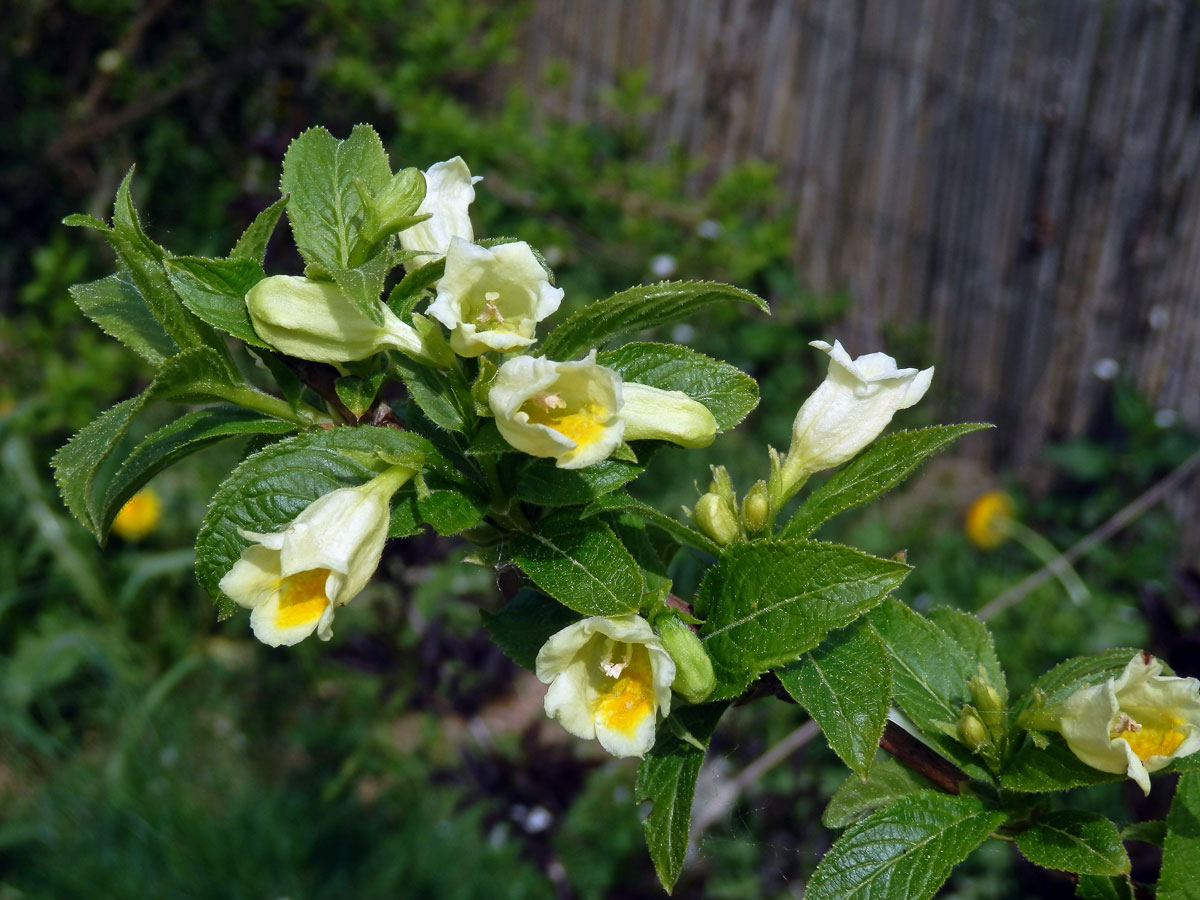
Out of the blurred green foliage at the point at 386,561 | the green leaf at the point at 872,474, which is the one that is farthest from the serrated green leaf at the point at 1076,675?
the blurred green foliage at the point at 386,561

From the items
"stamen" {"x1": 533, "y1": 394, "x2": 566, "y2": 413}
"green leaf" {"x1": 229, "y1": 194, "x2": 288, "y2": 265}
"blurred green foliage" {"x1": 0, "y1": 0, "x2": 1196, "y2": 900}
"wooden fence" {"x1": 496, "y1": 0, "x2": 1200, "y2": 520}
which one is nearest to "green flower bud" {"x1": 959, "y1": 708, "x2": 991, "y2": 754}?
"stamen" {"x1": 533, "y1": 394, "x2": 566, "y2": 413}

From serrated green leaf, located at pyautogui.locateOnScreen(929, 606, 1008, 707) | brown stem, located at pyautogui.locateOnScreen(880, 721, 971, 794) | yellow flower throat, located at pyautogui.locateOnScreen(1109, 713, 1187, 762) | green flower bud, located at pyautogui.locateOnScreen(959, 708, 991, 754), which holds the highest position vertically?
yellow flower throat, located at pyautogui.locateOnScreen(1109, 713, 1187, 762)

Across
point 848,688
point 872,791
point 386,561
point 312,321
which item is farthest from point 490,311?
point 386,561

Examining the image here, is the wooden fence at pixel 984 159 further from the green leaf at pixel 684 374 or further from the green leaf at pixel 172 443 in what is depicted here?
the green leaf at pixel 172 443

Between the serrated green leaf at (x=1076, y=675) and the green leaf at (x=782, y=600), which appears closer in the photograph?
the green leaf at (x=782, y=600)

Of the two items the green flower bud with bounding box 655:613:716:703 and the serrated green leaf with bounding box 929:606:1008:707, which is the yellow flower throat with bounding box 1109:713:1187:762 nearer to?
the serrated green leaf with bounding box 929:606:1008:707

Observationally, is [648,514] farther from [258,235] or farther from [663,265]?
[663,265]

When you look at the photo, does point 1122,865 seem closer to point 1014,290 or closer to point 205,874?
point 205,874
